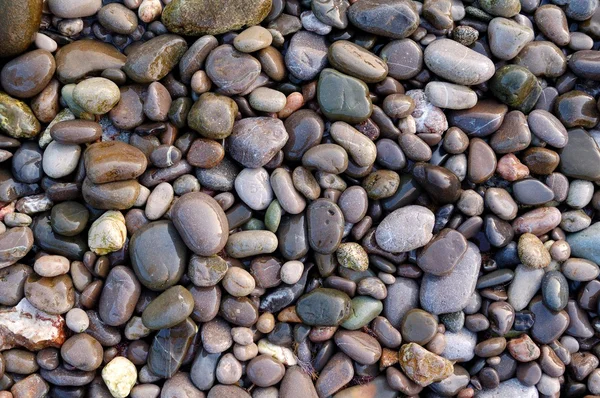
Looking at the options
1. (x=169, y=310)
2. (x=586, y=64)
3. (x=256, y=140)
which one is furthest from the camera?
(x=586, y=64)

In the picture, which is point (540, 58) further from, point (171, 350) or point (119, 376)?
point (119, 376)

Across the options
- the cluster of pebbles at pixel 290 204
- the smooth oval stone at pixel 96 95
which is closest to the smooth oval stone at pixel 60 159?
the cluster of pebbles at pixel 290 204

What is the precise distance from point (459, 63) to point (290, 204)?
142cm

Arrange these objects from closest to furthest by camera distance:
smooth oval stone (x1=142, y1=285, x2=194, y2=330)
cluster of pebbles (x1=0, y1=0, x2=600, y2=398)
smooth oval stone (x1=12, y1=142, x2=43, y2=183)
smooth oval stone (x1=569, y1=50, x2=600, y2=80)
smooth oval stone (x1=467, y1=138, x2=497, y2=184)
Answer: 1. smooth oval stone (x1=142, y1=285, x2=194, y2=330)
2. cluster of pebbles (x1=0, y1=0, x2=600, y2=398)
3. smooth oval stone (x1=12, y1=142, x2=43, y2=183)
4. smooth oval stone (x1=467, y1=138, x2=497, y2=184)
5. smooth oval stone (x1=569, y1=50, x2=600, y2=80)

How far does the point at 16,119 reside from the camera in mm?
3293

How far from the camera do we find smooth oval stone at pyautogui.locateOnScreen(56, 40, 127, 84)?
3357 millimetres

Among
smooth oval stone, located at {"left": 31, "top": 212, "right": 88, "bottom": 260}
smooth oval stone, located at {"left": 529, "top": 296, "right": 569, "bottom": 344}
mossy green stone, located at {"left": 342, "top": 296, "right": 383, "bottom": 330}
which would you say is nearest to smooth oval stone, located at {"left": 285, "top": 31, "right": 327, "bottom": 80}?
mossy green stone, located at {"left": 342, "top": 296, "right": 383, "bottom": 330}

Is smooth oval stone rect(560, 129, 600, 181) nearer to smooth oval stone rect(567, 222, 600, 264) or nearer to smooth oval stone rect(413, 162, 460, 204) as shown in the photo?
smooth oval stone rect(567, 222, 600, 264)

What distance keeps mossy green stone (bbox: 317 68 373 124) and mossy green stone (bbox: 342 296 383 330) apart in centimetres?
115

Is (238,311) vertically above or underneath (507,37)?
underneath

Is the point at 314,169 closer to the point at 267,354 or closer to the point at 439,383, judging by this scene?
the point at 267,354

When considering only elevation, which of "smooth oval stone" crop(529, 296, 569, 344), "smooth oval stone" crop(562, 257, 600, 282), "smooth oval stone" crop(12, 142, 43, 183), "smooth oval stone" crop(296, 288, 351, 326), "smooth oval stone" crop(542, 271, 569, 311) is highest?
"smooth oval stone" crop(12, 142, 43, 183)

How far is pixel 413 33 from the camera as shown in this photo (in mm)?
3539

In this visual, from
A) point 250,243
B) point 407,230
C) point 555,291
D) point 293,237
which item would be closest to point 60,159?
point 250,243
